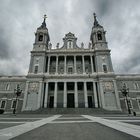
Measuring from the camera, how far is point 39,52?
128ft

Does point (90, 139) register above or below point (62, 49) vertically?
below

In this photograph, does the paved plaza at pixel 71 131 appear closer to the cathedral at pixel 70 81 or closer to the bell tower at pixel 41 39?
the cathedral at pixel 70 81

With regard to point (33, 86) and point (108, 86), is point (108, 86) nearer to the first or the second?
point (108, 86)

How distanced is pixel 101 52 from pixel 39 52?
68.0 feet

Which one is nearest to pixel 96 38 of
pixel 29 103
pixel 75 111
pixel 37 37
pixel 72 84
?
pixel 72 84

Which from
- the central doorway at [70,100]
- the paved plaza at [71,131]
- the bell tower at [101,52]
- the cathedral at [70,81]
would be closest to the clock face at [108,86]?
the cathedral at [70,81]

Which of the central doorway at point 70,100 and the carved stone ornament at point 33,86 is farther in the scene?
the central doorway at point 70,100

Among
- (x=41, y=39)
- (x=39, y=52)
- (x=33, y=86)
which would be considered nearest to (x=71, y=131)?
(x=33, y=86)

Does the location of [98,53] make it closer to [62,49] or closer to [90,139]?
[62,49]

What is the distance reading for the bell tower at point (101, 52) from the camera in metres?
36.5

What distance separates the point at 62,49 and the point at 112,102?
23.4 metres

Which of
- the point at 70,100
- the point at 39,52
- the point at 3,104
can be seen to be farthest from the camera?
the point at 39,52

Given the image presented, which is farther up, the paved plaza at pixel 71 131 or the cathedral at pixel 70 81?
the cathedral at pixel 70 81

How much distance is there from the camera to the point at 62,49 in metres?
40.8
